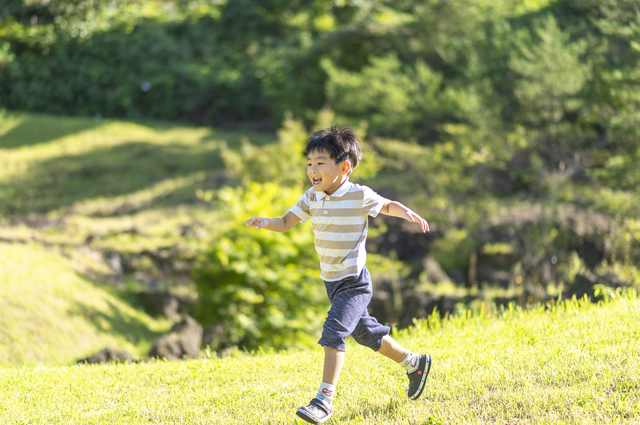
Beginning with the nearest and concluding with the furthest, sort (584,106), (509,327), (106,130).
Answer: (509,327)
(584,106)
(106,130)

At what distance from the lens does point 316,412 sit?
2871 mm

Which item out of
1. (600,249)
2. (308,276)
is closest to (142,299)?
(308,276)

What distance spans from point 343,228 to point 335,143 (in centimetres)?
48

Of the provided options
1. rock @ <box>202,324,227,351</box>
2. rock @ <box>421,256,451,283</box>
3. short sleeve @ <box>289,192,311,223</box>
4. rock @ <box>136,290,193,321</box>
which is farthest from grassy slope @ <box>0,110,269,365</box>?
short sleeve @ <box>289,192,311,223</box>

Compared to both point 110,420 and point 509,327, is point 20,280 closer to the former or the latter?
point 110,420

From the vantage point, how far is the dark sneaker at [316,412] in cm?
283

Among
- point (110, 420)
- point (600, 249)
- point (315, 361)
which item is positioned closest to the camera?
point (110, 420)

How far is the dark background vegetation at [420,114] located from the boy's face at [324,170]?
124 inches

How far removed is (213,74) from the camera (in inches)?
953

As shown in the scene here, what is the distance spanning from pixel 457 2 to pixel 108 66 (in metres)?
15.2

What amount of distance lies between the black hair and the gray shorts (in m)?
0.68

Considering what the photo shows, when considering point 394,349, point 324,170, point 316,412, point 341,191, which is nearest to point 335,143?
point 324,170

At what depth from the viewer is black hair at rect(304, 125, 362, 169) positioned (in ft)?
10.5

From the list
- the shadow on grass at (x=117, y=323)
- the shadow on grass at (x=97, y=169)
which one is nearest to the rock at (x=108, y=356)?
the shadow on grass at (x=117, y=323)
